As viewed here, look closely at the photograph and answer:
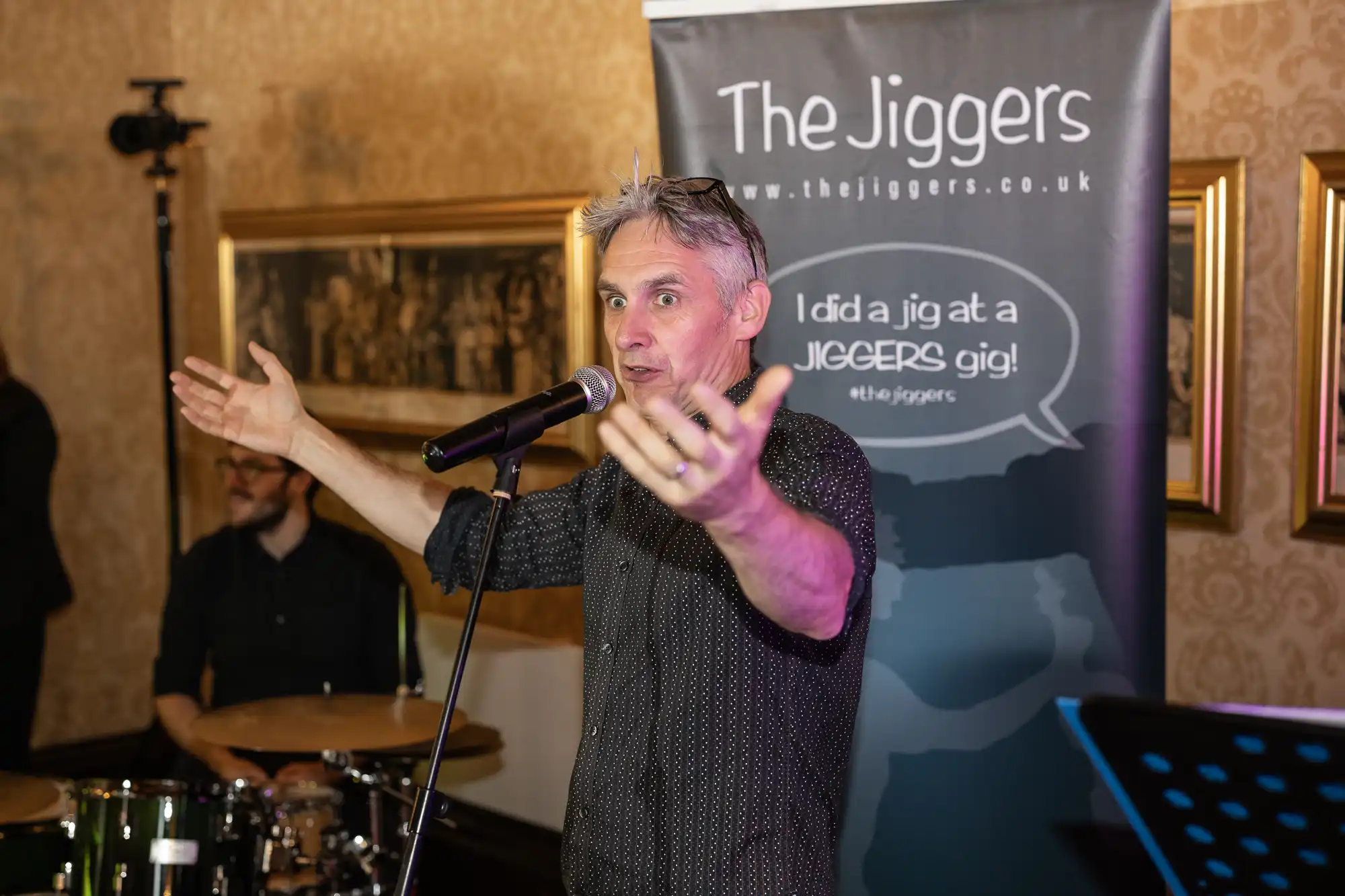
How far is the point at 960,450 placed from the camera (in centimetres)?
242

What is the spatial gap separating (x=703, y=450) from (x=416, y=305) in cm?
332

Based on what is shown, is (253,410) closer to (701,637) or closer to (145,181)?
(701,637)

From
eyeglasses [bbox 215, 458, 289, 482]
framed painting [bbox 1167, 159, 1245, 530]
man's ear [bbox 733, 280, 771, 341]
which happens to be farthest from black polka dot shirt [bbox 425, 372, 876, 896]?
eyeglasses [bbox 215, 458, 289, 482]

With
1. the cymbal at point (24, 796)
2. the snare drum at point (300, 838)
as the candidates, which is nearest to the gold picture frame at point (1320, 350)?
the snare drum at point (300, 838)

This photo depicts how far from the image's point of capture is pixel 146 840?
8.70ft

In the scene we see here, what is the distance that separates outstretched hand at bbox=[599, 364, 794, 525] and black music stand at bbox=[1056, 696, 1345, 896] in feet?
1.23

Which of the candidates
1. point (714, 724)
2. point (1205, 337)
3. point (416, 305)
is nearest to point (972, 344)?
point (1205, 337)

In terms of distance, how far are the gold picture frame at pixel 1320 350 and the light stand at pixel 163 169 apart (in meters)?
3.27

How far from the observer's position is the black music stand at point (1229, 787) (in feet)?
3.65

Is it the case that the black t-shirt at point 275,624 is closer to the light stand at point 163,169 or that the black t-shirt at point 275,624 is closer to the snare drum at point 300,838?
the snare drum at point 300,838

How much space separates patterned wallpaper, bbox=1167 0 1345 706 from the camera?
272 cm

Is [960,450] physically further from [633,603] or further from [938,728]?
[633,603]

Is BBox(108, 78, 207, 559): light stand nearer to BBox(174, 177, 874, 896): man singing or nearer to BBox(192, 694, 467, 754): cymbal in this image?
BBox(192, 694, 467, 754): cymbal

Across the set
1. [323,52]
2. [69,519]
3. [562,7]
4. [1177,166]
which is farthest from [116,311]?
[1177,166]
